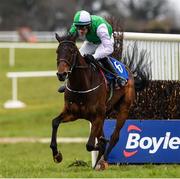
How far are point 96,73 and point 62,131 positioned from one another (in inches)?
541

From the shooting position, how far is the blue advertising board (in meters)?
11.9

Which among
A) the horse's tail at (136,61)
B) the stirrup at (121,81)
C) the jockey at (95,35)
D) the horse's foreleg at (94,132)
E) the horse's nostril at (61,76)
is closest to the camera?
the horse's nostril at (61,76)

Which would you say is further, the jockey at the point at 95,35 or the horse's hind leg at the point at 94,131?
the jockey at the point at 95,35

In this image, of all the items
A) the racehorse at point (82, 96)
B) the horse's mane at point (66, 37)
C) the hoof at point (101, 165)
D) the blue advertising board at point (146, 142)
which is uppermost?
the horse's mane at point (66, 37)

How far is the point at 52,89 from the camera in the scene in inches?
1259

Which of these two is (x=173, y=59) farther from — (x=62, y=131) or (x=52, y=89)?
(x=52, y=89)

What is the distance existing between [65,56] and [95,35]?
118cm

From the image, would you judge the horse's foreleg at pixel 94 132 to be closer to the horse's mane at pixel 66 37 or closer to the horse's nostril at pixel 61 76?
the horse's nostril at pixel 61 76

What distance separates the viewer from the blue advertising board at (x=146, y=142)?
1188cm

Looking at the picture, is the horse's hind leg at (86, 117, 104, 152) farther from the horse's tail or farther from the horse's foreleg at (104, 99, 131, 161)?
the horse's tail

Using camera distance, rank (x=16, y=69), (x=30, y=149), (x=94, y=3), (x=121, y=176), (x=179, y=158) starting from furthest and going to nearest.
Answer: (x=94, y=3), (x=16, y=69), (x=30, y=149), (x=179, y=158), (x=121, y=176)

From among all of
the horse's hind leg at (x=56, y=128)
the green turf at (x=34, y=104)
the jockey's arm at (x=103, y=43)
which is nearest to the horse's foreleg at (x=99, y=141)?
the horse's hind leg at (x=56, y=128)

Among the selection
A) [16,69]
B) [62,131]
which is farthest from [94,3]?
[62,131]

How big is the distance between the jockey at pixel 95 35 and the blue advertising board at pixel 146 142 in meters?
1.20
